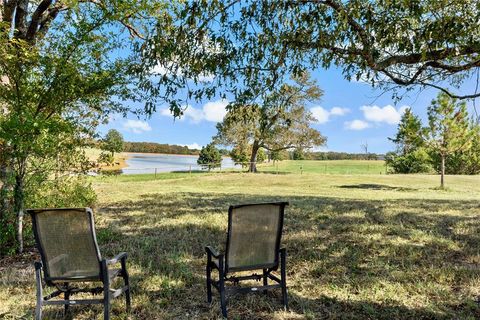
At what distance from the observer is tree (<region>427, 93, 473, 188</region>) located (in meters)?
17.8

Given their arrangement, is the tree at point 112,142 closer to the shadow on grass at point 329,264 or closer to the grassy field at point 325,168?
the shadow on grass at point 329,264

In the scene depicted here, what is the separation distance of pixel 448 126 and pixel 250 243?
18.3m

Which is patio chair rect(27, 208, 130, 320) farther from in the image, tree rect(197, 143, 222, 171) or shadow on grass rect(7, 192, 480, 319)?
tree rect(197, 143, 222, 171)

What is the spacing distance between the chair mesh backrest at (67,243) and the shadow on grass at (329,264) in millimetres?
529

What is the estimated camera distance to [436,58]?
4.25 meters

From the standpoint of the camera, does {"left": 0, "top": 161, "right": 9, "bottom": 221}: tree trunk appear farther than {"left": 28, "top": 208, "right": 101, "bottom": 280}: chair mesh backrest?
Yes

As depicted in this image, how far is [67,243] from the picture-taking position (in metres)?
2.75

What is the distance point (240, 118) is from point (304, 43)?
1277 millimetres

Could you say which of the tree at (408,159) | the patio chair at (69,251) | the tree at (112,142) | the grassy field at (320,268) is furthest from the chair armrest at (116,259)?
the tree at (408,159)

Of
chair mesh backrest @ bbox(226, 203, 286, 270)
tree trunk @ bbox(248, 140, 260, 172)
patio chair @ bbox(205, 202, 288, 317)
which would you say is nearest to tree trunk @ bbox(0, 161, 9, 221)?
patio chair @ bbox(205, 202, 288, 317)

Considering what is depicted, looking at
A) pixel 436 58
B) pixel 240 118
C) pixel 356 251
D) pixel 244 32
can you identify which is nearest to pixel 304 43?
pixel 244 32

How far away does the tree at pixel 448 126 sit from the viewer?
699 inches

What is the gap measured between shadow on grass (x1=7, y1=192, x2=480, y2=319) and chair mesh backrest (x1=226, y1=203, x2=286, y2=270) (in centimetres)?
45

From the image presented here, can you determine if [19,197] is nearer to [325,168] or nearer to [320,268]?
[320,268]
